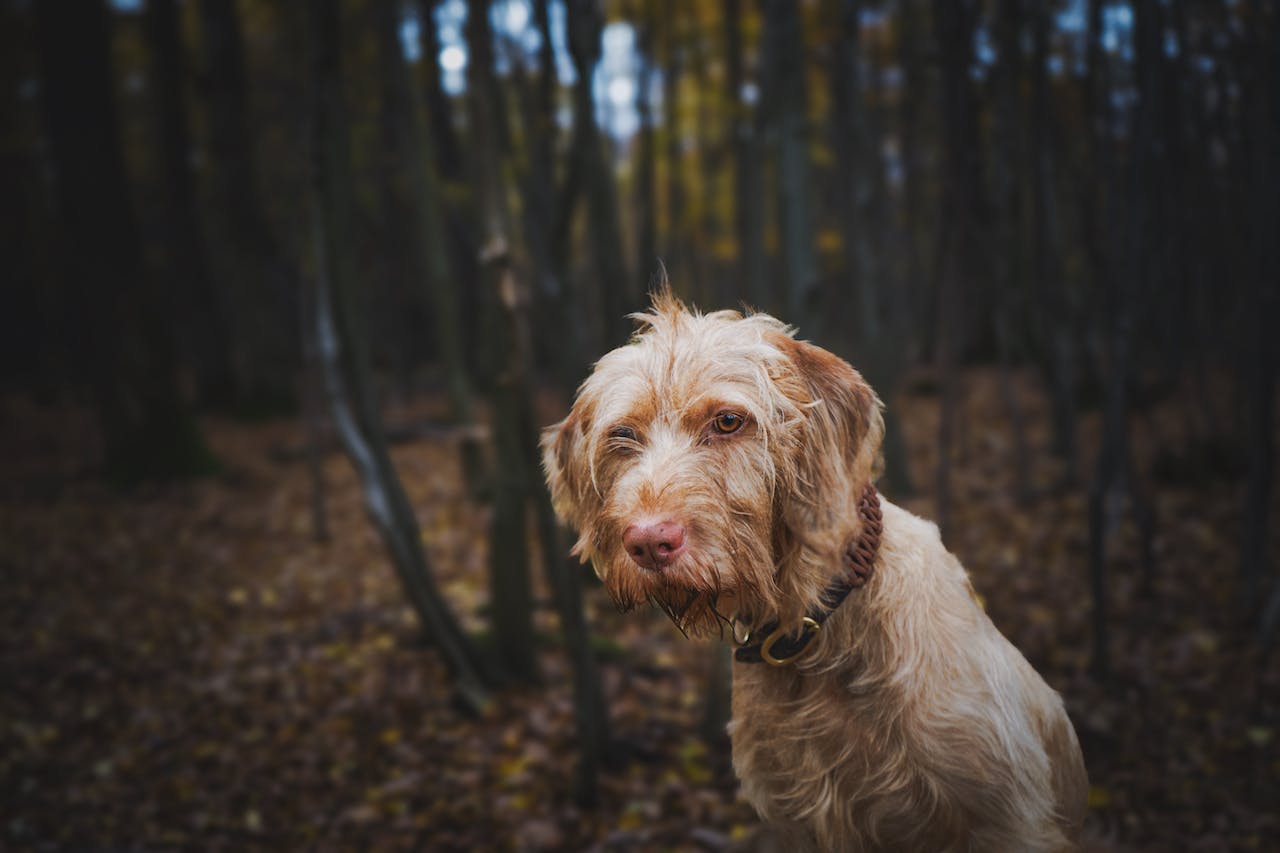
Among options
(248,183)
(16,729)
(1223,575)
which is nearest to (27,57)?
(248,183)

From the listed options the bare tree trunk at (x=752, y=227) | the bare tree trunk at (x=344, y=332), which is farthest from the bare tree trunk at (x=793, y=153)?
the bare tree trunk at (x=344, y=332)

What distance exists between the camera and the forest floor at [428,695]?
4.00 m

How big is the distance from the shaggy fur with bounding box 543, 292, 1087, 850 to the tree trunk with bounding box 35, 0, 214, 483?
11.0m

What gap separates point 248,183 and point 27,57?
7.37 metres

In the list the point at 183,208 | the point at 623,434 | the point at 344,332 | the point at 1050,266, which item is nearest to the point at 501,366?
the point at 344,332

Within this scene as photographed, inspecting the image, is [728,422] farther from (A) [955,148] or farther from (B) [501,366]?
(A) [955,148]

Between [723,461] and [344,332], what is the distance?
3521 mm

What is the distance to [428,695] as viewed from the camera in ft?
17.9

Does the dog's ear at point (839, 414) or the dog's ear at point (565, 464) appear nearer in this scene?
the dog's ear at point (839, 414)

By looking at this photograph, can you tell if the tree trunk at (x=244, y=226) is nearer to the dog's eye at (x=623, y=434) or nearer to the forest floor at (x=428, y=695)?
the forest floor at (x=428, y=695)

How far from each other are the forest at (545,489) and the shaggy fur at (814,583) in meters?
0.57

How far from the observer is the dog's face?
1.54m

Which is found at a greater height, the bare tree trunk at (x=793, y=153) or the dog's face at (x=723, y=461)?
the bare tree trunk at (x=793, y=153)

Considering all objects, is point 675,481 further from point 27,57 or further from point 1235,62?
point 27,57
